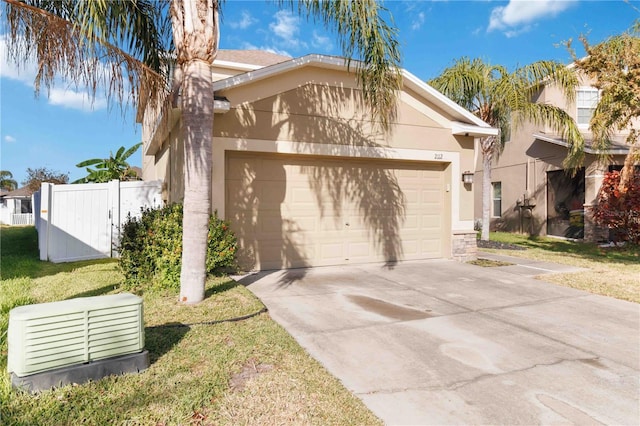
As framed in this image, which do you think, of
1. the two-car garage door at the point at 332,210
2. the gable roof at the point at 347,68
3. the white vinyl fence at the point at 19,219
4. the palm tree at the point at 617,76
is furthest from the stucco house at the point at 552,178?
the white vinyl fence at the point at 19,219

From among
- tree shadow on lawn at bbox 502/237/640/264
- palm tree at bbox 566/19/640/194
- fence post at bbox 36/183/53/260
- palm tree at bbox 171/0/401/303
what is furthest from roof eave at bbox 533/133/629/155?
fence post at bbox 36/183/53/260

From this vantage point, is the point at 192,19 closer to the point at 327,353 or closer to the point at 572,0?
the point at 327,353

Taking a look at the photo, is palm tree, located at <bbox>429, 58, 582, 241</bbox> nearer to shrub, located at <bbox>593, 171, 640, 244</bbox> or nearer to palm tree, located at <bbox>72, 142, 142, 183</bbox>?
shrub, located at <bbox>593, 171, 640, 244</bbox>

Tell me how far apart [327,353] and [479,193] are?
18983mm

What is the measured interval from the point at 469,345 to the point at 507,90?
10.6 metres

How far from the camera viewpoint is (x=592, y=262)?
10.4 m

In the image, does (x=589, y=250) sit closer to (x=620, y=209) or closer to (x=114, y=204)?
(x=620, y=209)

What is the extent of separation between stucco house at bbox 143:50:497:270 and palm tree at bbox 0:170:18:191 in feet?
226

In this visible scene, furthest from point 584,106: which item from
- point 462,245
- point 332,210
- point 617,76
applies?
point 332,210

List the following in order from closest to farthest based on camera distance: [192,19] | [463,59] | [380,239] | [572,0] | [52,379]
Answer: [52,379] → [192,19] → [380,239] → [572,0] → [463,59]

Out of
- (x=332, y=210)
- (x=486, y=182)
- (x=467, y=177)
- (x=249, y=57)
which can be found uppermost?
(x=249, y=57)

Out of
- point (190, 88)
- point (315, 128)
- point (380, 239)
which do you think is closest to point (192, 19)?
point (190, 88)

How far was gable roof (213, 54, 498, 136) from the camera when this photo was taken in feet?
26.3

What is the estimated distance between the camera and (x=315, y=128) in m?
8.94
